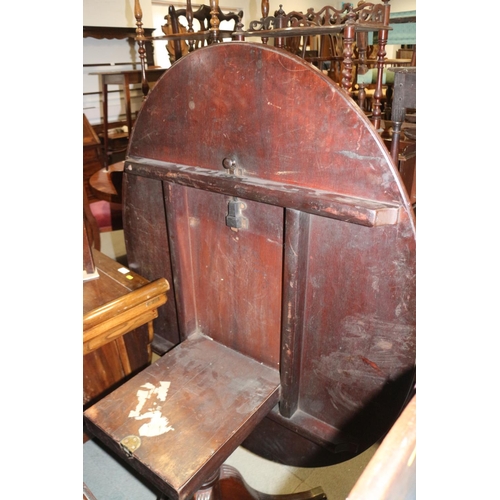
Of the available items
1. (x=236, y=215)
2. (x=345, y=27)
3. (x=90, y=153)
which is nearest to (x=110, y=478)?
(x=236, y=215)

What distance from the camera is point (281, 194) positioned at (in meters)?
0.97

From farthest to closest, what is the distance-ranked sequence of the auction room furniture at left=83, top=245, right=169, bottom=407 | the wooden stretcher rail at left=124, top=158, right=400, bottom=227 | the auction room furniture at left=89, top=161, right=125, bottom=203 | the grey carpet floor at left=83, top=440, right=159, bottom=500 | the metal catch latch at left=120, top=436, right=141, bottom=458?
1. the auction room furniture at left=89, top=161, right=125, bottom=203
2. the grey carpet floor at left=83, top=440, right=159, bottom=500
3. the auction room furniture at left=83, top=245, right=169, bottom=407
4. the metal catch latch at left=120, top=436, right=141, bottom=458
5. the wooden stretcher rail at left=124, top=158, right=400, bottom=227

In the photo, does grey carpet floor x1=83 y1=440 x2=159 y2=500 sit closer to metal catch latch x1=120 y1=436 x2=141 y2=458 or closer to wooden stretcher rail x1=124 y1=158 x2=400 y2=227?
metal catch latch x1=120 y1=436 x2=141 y2=458

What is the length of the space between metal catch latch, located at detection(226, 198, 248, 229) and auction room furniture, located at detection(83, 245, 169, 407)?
0.43m

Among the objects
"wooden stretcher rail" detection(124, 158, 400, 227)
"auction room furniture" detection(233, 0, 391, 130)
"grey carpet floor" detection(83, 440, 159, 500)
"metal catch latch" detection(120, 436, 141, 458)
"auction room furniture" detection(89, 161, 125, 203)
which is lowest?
"grey carpet floor" detection(83, 440, 159, 500)

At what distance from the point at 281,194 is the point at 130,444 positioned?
2.39 ft

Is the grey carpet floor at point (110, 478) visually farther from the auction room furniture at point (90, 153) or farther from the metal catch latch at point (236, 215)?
the auction room furniture at point (90, 153)

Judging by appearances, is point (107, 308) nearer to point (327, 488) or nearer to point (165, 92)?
point (165, 92)

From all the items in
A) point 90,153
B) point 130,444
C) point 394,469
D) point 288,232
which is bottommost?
point 130,444

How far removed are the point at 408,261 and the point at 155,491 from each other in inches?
56.4

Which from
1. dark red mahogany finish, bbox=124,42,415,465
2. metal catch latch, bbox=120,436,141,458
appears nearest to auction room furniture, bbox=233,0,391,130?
dark red mahogany finish, bbox=124,42,415,465

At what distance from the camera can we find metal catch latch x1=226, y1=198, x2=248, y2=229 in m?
1.14

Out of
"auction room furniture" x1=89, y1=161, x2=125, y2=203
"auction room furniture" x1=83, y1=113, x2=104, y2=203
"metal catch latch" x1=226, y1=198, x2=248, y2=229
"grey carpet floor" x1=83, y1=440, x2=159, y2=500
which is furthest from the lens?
"auction room furniture" x1=83, y1=113, x2=104, y2=203

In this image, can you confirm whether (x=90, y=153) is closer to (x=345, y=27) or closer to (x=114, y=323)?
(x=114, y=323)
